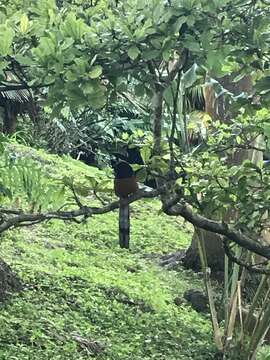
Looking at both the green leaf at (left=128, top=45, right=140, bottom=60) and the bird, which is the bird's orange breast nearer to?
the bird

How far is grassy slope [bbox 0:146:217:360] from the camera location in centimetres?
408

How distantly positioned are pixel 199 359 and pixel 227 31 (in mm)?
2895

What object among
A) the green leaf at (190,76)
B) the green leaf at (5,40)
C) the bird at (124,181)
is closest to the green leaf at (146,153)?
the bird at (124,181)

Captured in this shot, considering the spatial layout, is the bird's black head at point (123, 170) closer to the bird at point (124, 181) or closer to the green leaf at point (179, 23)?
the bird at point (124, 181)

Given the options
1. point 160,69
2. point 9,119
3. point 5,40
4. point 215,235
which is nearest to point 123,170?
point 160,69

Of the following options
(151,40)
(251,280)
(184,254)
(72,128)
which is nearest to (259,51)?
(151,40)

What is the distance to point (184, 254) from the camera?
22.1 ft

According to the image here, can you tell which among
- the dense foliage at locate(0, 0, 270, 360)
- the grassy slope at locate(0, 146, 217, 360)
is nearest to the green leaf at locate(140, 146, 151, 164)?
the dense foliage at locate(0, 0, 270, 360)

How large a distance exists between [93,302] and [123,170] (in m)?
2.13

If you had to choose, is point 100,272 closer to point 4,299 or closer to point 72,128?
point 4,299

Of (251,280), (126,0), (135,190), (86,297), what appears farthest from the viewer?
(251,280)

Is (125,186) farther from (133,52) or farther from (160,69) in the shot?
(133,52)

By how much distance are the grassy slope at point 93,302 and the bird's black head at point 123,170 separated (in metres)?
1.28

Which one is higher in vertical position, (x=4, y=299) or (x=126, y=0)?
(x=126, y=0)
